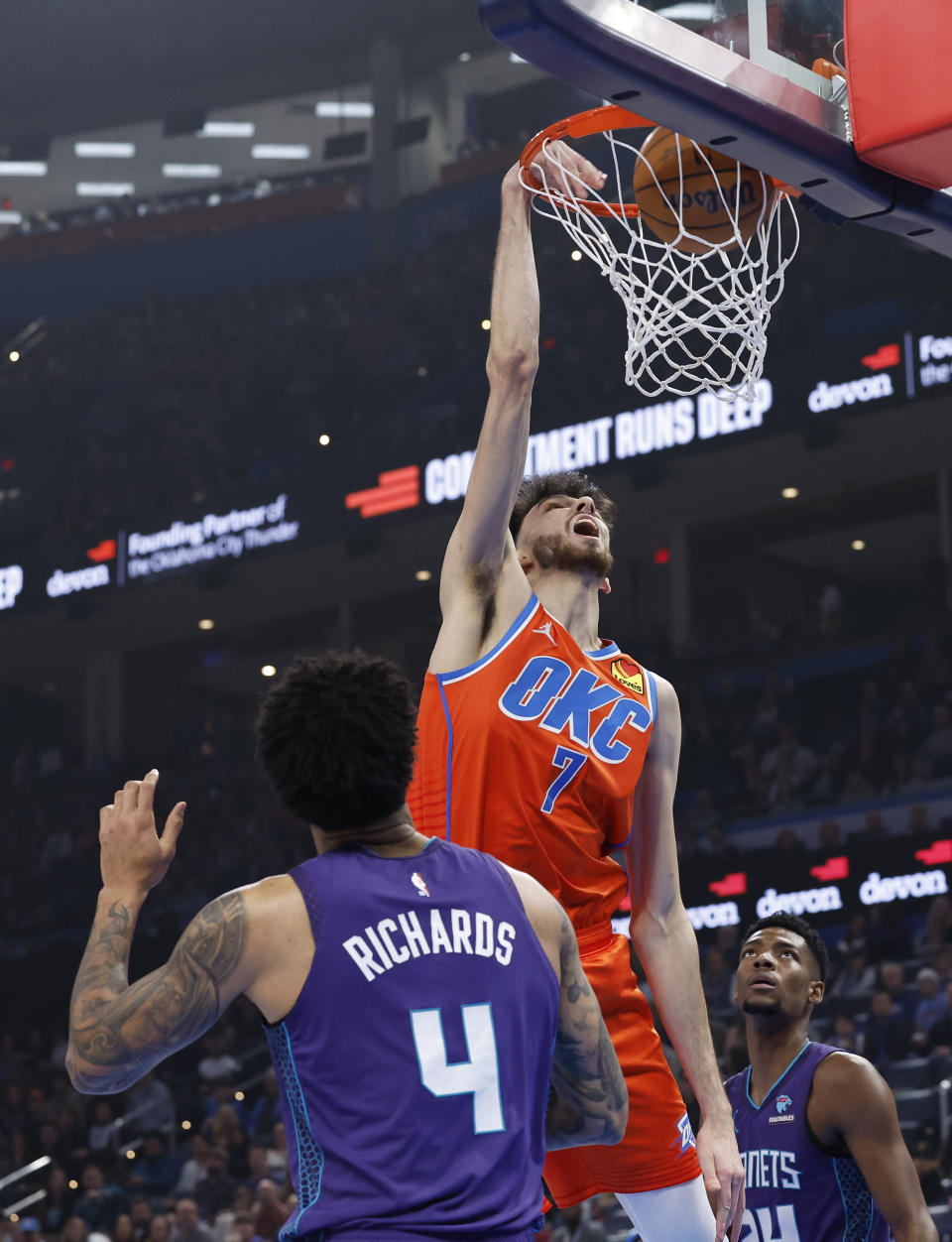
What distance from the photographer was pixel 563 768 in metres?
3.41

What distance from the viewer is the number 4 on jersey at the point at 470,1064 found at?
224cm

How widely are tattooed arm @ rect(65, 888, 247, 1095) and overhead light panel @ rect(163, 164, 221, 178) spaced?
24.5 meters

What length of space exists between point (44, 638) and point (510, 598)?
2088 cm

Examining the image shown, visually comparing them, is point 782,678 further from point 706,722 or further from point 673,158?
point 673,158

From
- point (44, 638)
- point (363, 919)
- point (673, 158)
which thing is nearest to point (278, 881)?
point (363, 919)

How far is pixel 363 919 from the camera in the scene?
2293mm

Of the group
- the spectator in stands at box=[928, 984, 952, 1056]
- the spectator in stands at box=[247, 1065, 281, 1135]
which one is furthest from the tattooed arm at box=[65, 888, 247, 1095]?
A: the spectator in stands at box=[247, 1065, 281, 1135]

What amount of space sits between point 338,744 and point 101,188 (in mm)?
25339

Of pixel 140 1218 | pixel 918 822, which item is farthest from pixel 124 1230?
pixel 918 822

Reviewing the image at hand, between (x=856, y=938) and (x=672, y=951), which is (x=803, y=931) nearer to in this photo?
(x=672, y=951)

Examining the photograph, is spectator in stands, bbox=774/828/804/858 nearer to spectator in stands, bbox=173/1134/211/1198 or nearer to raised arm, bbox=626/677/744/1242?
spectator in stands, bbox=173/1134/211/1198

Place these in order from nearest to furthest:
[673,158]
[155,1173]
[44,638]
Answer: [673,158], [155,1173], [44,638]

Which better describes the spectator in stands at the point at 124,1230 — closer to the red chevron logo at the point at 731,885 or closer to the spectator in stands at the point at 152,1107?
the spectator in stands at the point at 152,1107

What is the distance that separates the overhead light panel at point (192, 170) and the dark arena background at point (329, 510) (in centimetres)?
6
